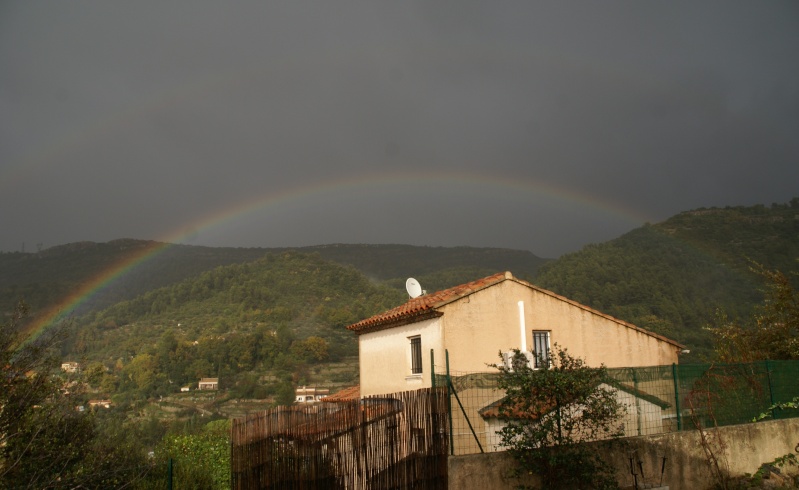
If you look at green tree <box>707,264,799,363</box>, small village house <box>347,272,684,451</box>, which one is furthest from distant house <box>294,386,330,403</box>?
green tree <box>707,264,799,363</box>

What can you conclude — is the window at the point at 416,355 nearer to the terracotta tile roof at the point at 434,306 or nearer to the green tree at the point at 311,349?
the terracotta tile roof at the point at 434,306

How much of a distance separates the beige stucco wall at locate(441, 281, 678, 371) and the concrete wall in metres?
6.40

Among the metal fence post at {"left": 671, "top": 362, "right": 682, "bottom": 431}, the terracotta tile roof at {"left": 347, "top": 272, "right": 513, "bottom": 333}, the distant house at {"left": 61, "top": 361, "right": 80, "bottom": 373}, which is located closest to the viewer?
the distant house at {"left": 61, "top": 361, "right": 80, "bottom": 373}

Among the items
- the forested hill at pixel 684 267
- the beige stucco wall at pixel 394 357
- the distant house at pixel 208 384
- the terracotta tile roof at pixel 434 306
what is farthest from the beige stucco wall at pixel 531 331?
the distant house at pixel 208 384

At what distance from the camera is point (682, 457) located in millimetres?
11180

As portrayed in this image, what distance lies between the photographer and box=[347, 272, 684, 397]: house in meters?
18.7

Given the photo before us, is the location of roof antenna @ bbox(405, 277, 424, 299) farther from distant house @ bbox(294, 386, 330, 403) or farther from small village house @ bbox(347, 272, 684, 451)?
distant house @ bbox(294, 386, 330, 403)

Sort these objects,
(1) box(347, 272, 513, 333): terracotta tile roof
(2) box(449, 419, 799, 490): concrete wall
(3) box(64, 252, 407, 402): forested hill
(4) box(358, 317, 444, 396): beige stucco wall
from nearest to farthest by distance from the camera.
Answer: (2) box(449, 419, 799, 490): concrete wall
(1) box(347, 272, 513, 333): terracotta tile roof
(4) box(358, 317, 444, 396): beige stucco wall
(3) box(64, 252, 407, 402): forested hill

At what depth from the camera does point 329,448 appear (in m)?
10.1

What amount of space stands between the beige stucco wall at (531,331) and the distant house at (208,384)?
54.2 m

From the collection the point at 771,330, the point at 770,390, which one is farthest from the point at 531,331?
the point at 770,390

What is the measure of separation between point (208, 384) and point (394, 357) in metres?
53.4

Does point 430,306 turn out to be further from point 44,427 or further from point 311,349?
point 311,349

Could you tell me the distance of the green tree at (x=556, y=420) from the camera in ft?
30.5
